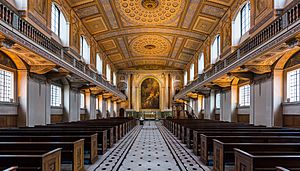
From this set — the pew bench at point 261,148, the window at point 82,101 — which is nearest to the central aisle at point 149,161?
the pew bench at point 261,148

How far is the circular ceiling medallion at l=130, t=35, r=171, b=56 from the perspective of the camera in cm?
2697

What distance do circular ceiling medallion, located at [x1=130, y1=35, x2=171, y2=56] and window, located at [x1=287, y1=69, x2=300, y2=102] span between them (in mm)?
15511

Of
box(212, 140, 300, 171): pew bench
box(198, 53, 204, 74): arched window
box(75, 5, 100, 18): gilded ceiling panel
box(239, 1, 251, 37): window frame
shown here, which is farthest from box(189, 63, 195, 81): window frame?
box(212, 140, 300, 171): pew bench

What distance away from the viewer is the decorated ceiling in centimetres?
1869

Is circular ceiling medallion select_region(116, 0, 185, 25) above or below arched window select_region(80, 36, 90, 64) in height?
above

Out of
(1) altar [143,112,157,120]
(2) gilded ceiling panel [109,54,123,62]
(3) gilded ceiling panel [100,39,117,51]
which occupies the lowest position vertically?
(1) altar [143,112,157,120]

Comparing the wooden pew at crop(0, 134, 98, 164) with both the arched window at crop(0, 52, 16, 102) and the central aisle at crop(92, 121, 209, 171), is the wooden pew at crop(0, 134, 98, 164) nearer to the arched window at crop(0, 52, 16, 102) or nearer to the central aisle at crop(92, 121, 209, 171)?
the central aisle at crop(92, 121, 209, 171)

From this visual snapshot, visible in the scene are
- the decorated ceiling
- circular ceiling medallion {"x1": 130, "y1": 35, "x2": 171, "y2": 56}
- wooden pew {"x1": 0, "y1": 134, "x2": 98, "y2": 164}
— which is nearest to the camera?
wooden pew {"x1": 0, "y1": 134, "x2": 98, "y2": 164}

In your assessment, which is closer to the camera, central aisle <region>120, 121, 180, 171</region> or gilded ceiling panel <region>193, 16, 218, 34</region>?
central aisle <region>120, 121, 180, 171</region>

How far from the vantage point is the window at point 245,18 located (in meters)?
15.4

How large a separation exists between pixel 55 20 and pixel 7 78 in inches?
198

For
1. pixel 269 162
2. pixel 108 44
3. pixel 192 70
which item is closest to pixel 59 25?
pixel 108 44

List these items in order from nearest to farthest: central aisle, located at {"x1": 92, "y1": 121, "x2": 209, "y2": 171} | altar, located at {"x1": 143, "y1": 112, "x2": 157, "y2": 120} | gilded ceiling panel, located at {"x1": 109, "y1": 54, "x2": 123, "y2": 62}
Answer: central aisle, located at {"x1": 92, "y1": 121, "x2": 209, "y2": 171} → gilded ceiling panel, located at {"x1": 109, "y1": 54, "x2": 123, "y2": 62} → altar, located at {"x1": 143, "y1": 112, "x2": 157, "y2": 120}

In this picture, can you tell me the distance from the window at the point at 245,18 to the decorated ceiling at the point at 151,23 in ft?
4.47
